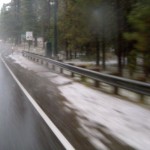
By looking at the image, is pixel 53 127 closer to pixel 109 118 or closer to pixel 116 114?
pixel 109 118

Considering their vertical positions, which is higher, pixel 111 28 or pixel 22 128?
pixel 111 28

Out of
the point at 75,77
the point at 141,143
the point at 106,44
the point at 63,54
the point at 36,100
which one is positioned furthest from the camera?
the point at 63,54

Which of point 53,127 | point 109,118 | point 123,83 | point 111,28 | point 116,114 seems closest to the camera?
point 53,127

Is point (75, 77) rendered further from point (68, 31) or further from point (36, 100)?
point (68, 31)

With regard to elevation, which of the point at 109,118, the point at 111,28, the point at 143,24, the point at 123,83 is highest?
the point at 111,28

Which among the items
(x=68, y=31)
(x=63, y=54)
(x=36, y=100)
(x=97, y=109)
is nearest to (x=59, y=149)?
(x=97, y=109)

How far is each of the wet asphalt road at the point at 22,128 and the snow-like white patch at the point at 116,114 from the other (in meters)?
1.30

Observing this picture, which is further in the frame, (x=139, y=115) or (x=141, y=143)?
(x=139, y=115)

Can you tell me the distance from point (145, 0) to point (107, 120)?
26.9ft

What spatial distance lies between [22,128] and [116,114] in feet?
9.21

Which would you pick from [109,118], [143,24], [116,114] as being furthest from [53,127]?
[143,24]

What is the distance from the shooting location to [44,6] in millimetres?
70500

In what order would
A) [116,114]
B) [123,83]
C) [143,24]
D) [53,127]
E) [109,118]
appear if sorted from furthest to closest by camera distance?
[143,24]
[123,83]
[116,114]
[109,118]
[53,127]

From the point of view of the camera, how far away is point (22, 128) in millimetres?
9320
